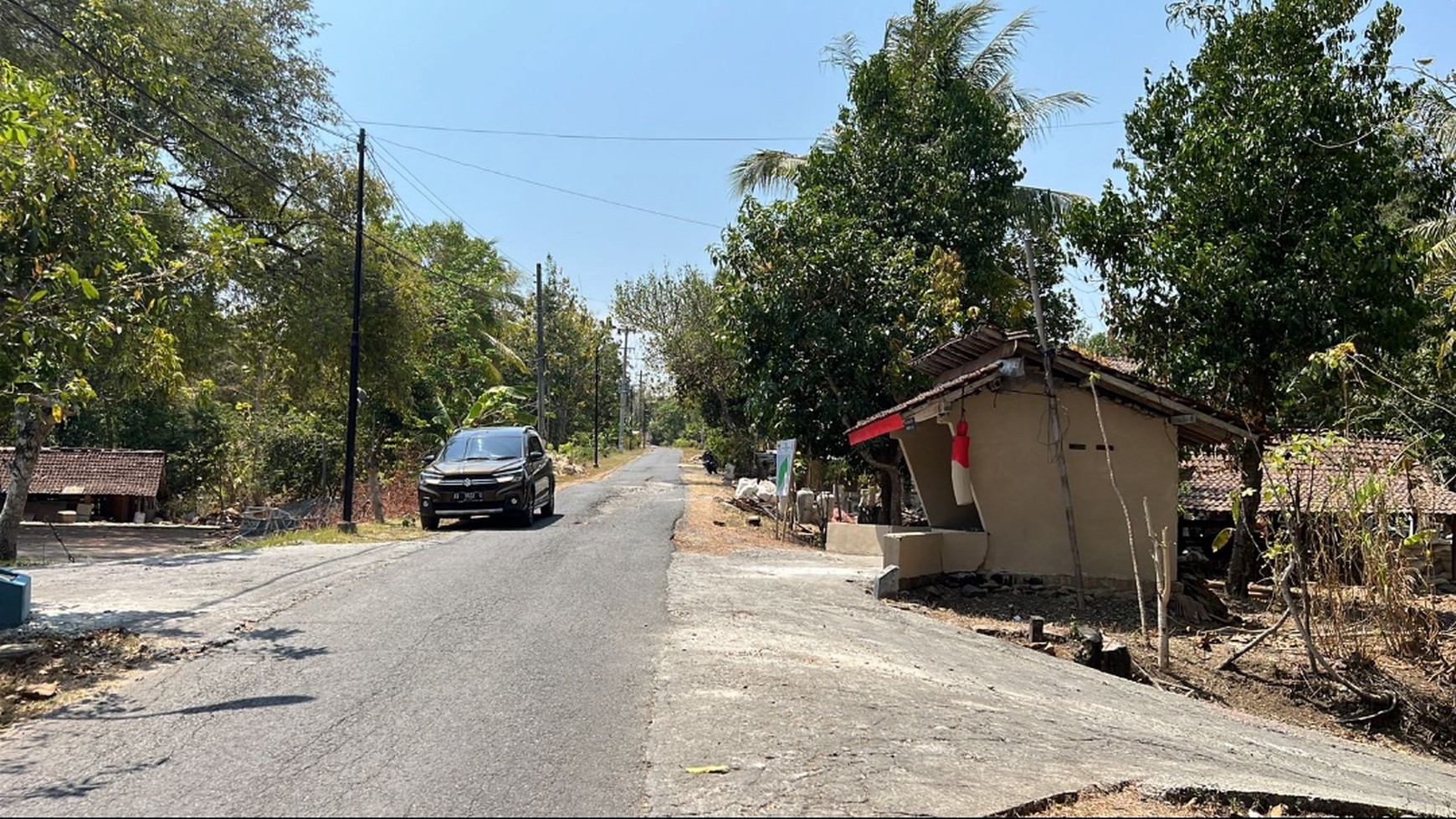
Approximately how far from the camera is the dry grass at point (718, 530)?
1745 cm

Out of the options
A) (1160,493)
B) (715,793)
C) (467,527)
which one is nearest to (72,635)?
(715,793)

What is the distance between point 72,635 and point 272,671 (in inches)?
98.4

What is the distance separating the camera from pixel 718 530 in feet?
67.7

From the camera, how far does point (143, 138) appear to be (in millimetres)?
16531

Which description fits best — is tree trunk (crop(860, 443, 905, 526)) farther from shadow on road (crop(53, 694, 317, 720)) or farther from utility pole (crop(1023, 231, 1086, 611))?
shadow on road (crop(53, 694, 317, 720))

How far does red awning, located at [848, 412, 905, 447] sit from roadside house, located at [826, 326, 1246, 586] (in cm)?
30

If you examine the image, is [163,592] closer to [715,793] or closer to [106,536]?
[715,793]

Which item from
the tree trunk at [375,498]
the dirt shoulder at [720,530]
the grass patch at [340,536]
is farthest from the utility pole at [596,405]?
the grass patch at [340,536]

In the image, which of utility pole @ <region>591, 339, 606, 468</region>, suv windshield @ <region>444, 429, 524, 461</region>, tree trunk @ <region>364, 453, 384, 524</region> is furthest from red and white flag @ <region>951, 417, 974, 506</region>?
utility pole @ <region>591, 339, 606, 468</region>

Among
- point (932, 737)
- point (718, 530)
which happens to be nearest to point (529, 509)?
point (718, 530)

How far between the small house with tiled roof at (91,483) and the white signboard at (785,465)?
19308mm

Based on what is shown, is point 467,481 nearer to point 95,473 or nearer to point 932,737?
point 932,737

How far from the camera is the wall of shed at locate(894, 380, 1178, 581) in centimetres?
1275

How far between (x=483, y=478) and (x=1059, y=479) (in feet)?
33.2
